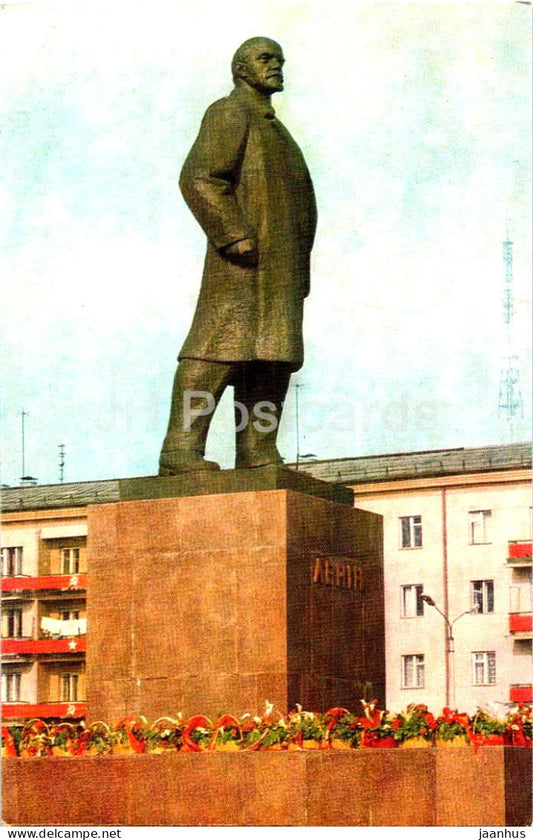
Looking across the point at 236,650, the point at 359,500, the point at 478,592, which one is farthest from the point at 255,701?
the point at 478,592

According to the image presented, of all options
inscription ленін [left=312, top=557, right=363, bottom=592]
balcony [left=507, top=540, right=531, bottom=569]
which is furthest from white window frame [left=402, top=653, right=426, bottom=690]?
inscription ленін [left=312, top=557, right=363, bottom=592]

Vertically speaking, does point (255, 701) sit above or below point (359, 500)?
below

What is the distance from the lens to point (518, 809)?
50.0ft

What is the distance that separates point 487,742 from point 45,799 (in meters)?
3.36

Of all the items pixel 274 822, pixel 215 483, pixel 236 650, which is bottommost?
pixel 274 822

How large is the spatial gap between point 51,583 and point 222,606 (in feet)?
22.1

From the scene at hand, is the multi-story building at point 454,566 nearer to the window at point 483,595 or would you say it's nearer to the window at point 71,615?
the window at point 483,595

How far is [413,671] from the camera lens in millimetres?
26844

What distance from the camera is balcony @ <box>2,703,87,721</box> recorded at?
20.2 m

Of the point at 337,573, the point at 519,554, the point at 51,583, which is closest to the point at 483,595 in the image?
the point at 519,554

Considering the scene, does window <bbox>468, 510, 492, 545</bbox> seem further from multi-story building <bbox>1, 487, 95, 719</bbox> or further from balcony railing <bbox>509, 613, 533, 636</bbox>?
multi-story building <bbox>1, 487, 95, 719</bbox>

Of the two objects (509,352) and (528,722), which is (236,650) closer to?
(528,722)

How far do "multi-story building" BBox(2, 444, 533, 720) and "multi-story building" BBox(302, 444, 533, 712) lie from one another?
0.02 m

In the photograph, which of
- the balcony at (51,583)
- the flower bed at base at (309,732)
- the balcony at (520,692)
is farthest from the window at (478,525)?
the flower bed at base at (309,732)
